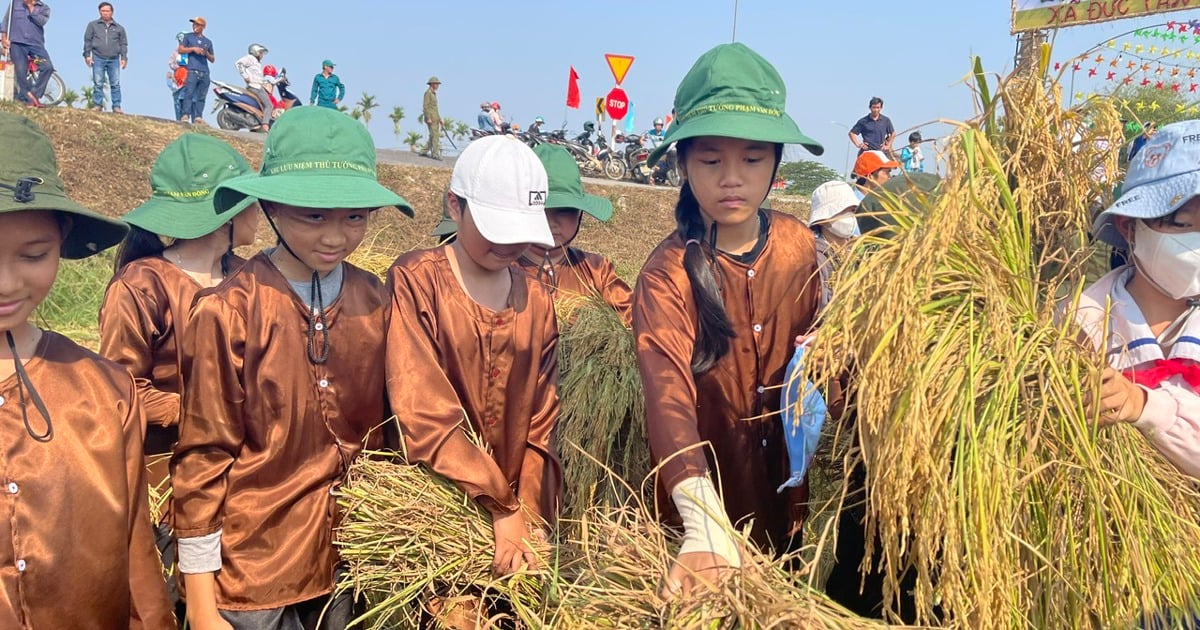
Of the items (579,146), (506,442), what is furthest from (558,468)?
(579,146)

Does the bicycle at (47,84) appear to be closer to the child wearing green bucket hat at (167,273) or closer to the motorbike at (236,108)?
the motorbike at (236,108)

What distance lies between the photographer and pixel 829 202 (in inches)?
155

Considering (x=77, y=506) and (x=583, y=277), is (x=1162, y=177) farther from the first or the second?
(x=583, y=277)

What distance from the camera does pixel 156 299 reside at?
2721 millimetres

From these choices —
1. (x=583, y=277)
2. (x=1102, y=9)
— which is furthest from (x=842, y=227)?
(x=1102, y=9)

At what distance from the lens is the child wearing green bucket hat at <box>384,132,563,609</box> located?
2.10m

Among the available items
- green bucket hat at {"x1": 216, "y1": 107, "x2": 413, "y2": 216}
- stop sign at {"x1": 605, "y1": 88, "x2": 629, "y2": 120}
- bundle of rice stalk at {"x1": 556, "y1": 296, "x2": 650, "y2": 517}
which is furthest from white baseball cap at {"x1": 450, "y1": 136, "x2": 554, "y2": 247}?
stop sign at {"x1": 605, "y1": 88, "x2": 629, "y2": 120}

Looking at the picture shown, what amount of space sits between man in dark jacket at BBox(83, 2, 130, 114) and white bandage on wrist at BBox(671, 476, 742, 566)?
1448 centimetres

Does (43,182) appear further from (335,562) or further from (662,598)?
(662,598)

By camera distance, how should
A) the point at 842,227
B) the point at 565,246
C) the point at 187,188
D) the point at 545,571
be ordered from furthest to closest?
1. the point at 842,227
2. the point at 565,246
3. the point at 187,188
4. the point at 545,571

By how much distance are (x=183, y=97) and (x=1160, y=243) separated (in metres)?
16.6

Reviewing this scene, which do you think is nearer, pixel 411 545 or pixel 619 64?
pixel 411 545

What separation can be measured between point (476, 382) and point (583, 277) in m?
1.50

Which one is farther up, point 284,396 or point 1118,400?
point 1118,400
